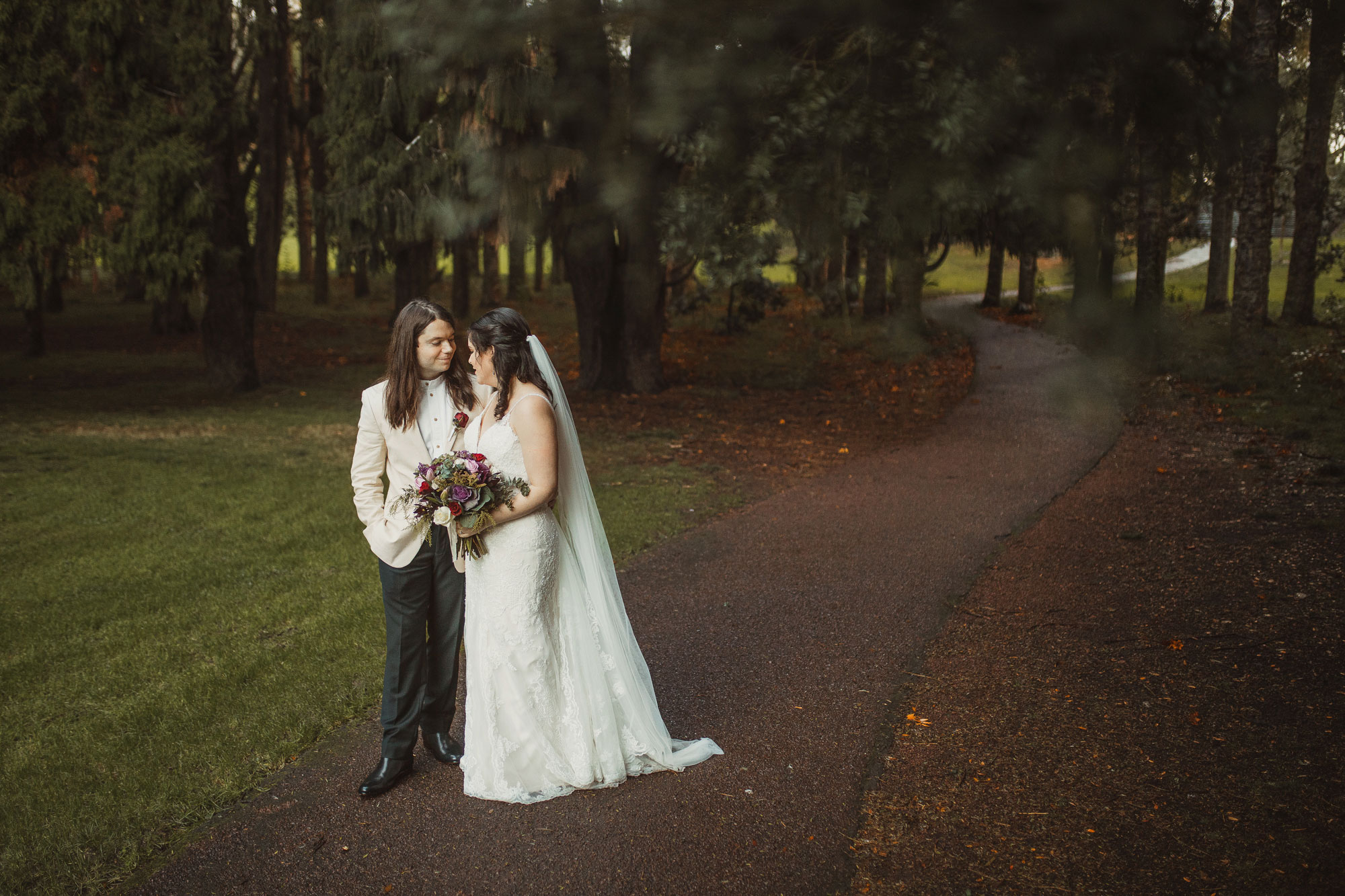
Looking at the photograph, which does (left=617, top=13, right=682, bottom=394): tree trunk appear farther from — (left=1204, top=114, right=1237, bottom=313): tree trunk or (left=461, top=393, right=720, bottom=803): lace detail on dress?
(left=461, top=393, right=720, bottom=803): lace detail on dress

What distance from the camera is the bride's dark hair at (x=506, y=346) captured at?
420cm

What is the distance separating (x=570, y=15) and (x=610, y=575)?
2701 millimetres

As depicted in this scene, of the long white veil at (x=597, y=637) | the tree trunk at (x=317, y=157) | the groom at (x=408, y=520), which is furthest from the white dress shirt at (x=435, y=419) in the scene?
the tree trunk at (x=317, y=157)

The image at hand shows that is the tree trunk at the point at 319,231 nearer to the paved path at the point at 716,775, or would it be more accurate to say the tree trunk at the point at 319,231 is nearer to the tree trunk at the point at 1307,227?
the paved path at the point at 716,775

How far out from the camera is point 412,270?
19.8m

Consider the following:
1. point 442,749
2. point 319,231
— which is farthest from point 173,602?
point 319,231

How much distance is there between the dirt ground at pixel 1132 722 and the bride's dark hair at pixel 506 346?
97.5 inches

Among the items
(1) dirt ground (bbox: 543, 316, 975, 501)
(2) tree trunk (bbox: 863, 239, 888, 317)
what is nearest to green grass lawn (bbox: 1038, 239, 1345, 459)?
(2) tree trunk (bbox: 863, 239, 888, 317)

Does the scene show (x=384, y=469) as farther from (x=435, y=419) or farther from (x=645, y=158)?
(x=645, y=158)

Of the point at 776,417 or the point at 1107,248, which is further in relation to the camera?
the point at 776,417

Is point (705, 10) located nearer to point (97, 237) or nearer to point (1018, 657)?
point (1018, 657)

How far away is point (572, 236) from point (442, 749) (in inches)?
108

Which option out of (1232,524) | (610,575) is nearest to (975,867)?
(610,575)

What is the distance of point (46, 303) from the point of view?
28.9 meters
